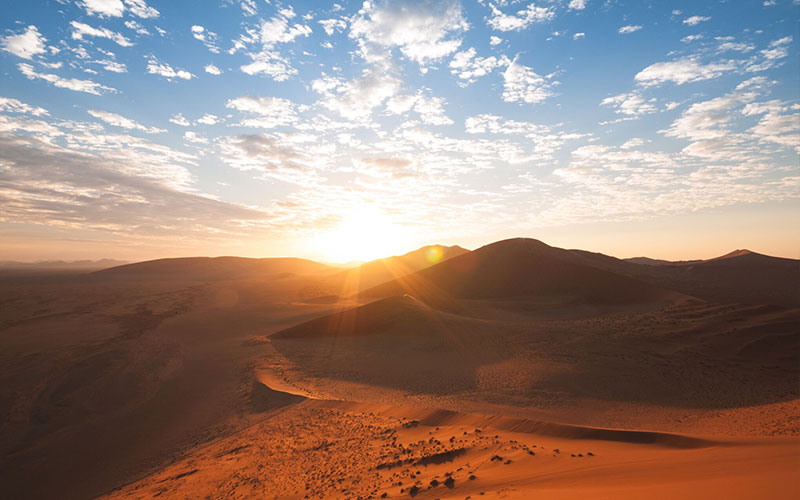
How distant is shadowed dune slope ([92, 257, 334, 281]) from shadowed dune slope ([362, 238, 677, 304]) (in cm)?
5731

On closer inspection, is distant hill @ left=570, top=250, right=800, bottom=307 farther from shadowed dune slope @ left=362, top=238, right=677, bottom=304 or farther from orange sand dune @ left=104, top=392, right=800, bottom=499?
orange sand dune @ left=104, top=392, right=800, bottom=499

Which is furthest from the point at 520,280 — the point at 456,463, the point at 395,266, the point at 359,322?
the point at 395,266

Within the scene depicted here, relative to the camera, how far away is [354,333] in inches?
886

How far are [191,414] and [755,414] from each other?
1754 cm

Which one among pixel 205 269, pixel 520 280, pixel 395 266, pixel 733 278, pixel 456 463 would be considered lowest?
pixel 456 463

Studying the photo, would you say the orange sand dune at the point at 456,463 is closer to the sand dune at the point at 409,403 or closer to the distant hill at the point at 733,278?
the sand dune at the point at 409,403

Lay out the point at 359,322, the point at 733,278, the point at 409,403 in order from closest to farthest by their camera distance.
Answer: the point at 409,403 < the point at 359,322 < the point at 733,278

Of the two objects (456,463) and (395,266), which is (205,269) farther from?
(456,463)

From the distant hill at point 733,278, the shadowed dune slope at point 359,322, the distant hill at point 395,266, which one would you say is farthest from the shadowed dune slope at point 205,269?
the distant hill at point 733,278

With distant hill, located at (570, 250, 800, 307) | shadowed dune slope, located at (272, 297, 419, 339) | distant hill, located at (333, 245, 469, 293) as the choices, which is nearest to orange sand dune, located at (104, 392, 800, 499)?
shadowed dune slope, located at (272, 297, 419, 339)

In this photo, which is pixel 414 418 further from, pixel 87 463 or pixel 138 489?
pixel 87 463

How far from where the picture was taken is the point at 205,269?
99938mm

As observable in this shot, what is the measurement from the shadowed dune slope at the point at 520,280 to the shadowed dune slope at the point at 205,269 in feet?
188

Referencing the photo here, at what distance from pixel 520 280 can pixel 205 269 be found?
304 feet
